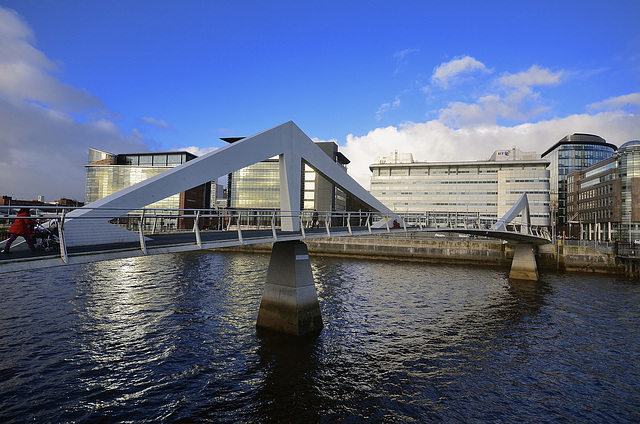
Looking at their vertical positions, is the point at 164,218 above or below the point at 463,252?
above

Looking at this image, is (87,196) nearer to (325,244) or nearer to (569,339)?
(325,244)

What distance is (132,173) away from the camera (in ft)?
322

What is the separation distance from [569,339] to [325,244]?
40135 millimetres

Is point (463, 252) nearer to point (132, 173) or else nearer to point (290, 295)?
point (290, 295)

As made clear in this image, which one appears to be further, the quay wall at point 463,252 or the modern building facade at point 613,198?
the modern building facade at point 613,198

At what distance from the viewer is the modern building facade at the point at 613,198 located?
6956 cm

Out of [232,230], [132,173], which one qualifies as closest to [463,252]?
[232,230]

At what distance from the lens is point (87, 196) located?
99.8 m

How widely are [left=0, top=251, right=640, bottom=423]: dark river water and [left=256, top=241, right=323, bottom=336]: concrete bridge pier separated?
0.71 m

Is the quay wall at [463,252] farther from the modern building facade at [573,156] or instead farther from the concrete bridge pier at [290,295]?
the modern building facade at [573,156]

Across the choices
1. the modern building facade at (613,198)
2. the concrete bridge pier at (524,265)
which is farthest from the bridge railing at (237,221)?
the modern building facade at (613,198)

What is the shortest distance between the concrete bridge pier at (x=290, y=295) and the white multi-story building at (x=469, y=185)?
2979 inches

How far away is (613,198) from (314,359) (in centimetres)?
8692

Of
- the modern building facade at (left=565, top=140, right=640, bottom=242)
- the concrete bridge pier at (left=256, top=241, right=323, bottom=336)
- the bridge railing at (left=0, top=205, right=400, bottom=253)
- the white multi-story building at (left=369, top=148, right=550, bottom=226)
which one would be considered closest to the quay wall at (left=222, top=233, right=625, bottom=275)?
the modern building facade at (left=565, top=140, right=640, bottom=242)
